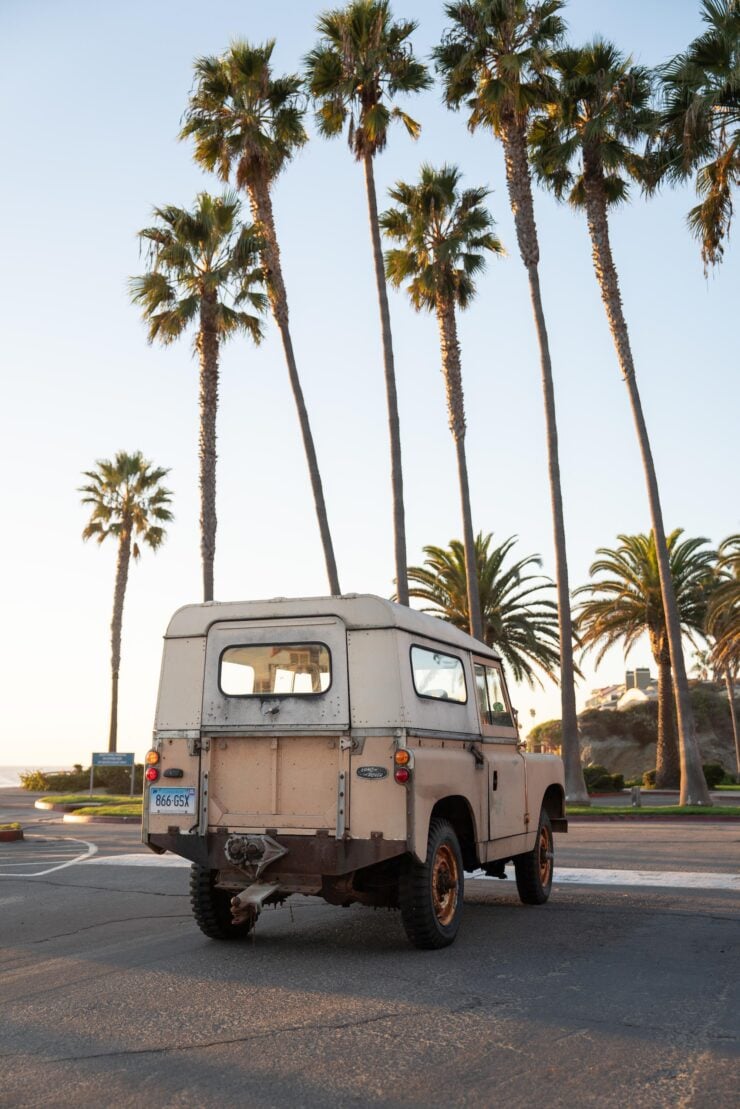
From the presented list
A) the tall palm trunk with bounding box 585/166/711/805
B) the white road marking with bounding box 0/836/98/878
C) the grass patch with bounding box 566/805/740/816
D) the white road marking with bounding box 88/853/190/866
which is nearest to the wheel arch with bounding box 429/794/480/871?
the white road marking with bounding box 88/853/190/866

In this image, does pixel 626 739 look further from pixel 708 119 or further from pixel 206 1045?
pixel 206 1045

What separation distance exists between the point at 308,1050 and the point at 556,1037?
124 cm

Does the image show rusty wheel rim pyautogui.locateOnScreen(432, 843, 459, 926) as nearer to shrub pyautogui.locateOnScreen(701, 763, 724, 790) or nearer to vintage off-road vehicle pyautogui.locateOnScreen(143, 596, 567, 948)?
vintage off-road vehicle pyautogui.locateOnScreen(143, 596, 567, 948)

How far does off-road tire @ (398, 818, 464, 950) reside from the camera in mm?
7688

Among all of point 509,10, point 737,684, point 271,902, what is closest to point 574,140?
point 509,10

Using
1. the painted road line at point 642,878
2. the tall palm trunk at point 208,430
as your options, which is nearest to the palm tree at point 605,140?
the tall palm trunk at point 208,430

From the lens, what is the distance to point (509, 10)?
29016 mm

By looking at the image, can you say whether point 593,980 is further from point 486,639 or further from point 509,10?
point 486,639

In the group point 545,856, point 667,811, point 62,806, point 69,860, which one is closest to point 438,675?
point 545,856

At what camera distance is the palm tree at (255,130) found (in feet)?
100

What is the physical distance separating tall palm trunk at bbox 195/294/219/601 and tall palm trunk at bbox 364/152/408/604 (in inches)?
205

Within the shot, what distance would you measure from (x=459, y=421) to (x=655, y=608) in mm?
12261

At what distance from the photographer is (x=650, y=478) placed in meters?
27.7

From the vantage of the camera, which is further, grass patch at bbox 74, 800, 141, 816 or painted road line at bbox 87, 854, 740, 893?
grass patch at bbox 74, 800, 141, 816
